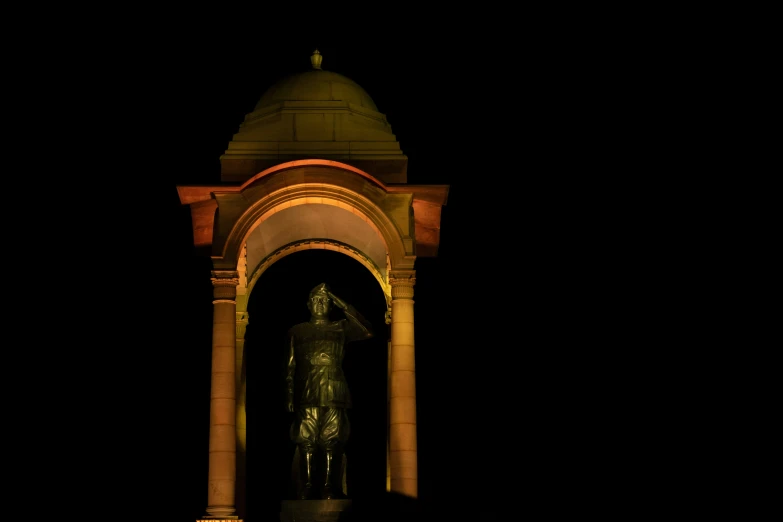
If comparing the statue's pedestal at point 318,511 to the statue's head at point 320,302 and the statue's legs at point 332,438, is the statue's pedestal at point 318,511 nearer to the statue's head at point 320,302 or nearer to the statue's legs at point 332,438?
the statue's legs at point 332,438

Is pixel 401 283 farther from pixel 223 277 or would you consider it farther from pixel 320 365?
pixel 223 277

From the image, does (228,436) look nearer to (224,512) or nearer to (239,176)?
(224,512)

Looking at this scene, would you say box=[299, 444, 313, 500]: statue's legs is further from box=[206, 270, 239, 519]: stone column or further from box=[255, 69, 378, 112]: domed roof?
box=[255, 69, 378, 112]: domed roof

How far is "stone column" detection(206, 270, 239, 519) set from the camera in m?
23.8

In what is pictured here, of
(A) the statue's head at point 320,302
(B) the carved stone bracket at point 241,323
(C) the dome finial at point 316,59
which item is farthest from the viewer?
(C) the dome finial at point 316,59

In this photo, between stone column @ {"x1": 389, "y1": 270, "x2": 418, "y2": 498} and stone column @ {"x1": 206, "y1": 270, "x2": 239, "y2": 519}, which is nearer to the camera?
stone column @ {"x1": 206, "y1": 270, "x2": 239, "y2": 519}

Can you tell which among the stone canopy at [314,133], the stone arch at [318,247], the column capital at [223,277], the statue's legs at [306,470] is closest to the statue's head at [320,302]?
the column capital at [223,277]

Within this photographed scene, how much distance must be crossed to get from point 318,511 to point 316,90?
7.66 metres

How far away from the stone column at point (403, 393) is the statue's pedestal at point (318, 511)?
2.83 feet

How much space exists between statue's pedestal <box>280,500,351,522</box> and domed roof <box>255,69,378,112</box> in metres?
7.29

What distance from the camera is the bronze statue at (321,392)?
25453 mm

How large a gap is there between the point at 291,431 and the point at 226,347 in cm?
204

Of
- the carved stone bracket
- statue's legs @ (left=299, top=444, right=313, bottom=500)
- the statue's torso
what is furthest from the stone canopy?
statue's legs @ (left=299, top=444, right=313, bottom=500)

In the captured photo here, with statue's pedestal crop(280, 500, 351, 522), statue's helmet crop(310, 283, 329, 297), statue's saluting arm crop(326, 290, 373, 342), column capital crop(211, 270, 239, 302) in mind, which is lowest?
statue's pedestal crop(280, 500, 351, 522)
